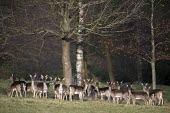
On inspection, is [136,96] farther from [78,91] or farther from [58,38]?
[58,38]

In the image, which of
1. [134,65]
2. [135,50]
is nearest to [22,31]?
[135,50]

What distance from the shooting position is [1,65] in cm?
2548

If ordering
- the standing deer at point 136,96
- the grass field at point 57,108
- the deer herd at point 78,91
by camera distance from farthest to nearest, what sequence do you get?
1. the standing deer at point 136,96
2. the deer herd at point 78,91
3. the grass field at point 57,108

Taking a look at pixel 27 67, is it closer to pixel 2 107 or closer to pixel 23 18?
pixel 23 18

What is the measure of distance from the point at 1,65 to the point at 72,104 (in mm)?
10077

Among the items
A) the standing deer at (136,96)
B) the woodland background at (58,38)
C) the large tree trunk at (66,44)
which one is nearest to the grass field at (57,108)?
the standing deer at (136,96)

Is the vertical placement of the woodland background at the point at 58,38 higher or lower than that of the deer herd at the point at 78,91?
higher

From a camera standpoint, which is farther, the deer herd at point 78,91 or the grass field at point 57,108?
the deer herd at point 78,91

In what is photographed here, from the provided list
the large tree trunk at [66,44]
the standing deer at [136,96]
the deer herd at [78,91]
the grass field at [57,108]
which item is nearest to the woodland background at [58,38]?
the large tree trunk at [66,44]

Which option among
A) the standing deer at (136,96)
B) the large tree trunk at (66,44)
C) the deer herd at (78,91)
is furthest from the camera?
the standing deer at (136,96)

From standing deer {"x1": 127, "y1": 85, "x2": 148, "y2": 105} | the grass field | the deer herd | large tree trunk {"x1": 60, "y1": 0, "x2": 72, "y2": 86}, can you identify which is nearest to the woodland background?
large tree trunk {"x1": 60, "y1": 0, "x2": 72, "y2": 86}

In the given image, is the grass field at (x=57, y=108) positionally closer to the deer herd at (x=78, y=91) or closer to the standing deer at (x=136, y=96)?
the deer herd at (x=78, y=91)

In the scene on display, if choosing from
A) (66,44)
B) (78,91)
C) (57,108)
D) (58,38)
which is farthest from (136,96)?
(58,38)

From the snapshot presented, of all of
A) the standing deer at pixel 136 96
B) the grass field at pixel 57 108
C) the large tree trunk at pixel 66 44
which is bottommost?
the grass field at pixel 57 108
